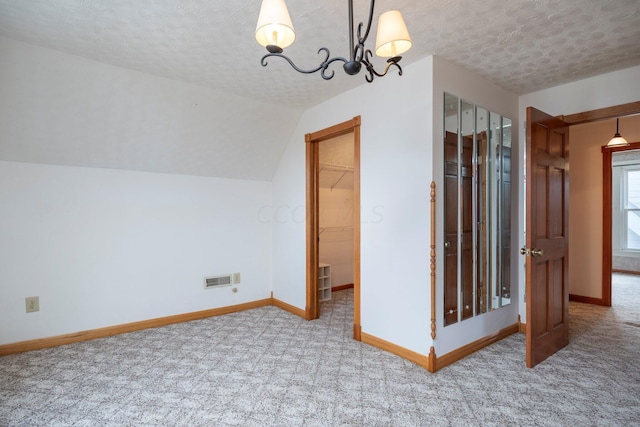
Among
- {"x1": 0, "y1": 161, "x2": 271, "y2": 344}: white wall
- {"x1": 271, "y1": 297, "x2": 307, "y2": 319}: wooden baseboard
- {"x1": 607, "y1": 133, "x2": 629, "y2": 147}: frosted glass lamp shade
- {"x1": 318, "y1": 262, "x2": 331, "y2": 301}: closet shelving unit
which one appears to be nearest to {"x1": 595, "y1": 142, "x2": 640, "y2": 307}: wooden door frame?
{"x1": 607, "y1": 133, "x2": 629, "y2": 147}: frosted glass lamp shade

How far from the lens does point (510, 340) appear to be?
10.1 ft

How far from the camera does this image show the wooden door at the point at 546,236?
2.55 metres

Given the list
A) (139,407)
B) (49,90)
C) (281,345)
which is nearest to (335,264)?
(281,345)

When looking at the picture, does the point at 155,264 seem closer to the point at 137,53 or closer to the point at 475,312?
the point at 137,53

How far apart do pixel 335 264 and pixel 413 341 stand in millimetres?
2588

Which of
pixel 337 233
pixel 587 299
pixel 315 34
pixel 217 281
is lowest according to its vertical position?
pixel 587 299

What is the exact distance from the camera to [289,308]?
4.01m

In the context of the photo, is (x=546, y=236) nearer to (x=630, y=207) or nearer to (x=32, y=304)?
(x=32, y=304)

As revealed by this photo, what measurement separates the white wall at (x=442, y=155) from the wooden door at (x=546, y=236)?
409 millimetres

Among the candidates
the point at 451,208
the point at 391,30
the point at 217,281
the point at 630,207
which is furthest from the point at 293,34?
the point at 630,207

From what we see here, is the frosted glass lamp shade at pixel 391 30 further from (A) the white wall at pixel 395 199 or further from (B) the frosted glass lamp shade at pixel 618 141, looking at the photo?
(B) the frosted glass lamp shade at pixel 618 141

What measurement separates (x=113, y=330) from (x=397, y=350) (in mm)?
2693

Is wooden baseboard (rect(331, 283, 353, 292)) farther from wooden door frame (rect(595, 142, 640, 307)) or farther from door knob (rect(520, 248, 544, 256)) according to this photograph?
wooden door frame (rect(595, 142, 640, 307))

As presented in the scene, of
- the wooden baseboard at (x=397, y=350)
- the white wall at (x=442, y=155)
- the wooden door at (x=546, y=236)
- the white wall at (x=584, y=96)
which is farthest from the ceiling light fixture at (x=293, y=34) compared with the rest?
the white wall at (x=584, y=96)
